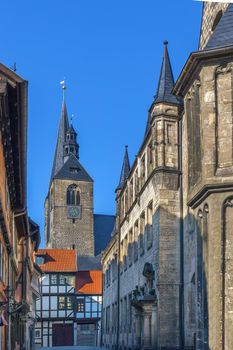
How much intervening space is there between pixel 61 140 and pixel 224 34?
85032 millimetres

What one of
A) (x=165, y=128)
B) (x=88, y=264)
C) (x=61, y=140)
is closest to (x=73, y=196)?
(x=61, y=140)

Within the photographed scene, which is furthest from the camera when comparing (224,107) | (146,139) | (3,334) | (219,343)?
(146,139)

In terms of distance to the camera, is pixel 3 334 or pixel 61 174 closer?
pixel 3 334

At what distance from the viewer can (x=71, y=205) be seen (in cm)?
9294

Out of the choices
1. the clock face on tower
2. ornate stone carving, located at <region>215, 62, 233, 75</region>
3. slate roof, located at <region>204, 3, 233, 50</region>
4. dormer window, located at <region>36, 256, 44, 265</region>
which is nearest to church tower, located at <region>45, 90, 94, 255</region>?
the clock face on tower

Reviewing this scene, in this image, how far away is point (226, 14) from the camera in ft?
55.1

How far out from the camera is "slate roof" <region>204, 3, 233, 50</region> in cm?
1538

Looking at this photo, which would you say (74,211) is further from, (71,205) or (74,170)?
(74,170)

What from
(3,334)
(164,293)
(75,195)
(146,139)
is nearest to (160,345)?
(164,293)

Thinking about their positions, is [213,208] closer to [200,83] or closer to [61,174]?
[200,83]

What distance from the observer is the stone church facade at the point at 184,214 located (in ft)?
47.0

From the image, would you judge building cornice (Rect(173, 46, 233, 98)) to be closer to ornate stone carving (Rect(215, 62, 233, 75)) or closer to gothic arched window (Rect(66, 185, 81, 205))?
ornate stone carving (Rect(215, 62, 233, 75))

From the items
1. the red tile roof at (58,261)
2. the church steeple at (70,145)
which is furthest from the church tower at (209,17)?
the church steeple at (70,145)

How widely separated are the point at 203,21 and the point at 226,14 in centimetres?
429
